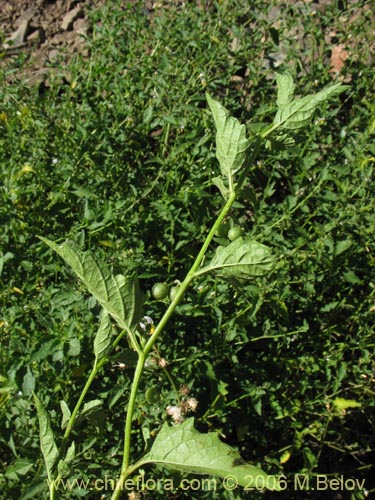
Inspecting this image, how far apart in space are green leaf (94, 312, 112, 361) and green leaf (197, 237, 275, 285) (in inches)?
9.0

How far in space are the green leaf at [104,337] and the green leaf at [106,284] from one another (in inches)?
2.9

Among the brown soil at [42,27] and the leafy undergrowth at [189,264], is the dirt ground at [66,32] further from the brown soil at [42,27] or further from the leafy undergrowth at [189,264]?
the leafy undergrowth at [189,264]

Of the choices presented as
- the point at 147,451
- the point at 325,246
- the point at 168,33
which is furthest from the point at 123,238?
the point at 147,451

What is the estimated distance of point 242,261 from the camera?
1.03 m

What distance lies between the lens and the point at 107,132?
2867mm

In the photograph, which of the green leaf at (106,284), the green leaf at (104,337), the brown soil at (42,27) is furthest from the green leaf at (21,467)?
the brown soil at (42,27)

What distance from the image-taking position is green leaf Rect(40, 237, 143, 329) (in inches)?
41.3

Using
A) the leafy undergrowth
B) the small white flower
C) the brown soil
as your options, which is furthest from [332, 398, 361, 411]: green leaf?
the brown soil

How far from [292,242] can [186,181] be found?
545mm

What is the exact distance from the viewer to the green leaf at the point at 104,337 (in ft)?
3.87

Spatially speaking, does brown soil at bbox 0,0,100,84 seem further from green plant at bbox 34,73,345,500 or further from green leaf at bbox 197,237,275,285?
green leaf at bbox 197,237,275,285

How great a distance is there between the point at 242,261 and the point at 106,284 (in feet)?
0.77

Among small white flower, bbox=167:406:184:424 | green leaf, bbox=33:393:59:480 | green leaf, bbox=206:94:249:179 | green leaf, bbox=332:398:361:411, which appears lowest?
green leaf, bbox=332:398:361:411

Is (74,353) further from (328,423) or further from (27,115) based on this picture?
(27,115)
